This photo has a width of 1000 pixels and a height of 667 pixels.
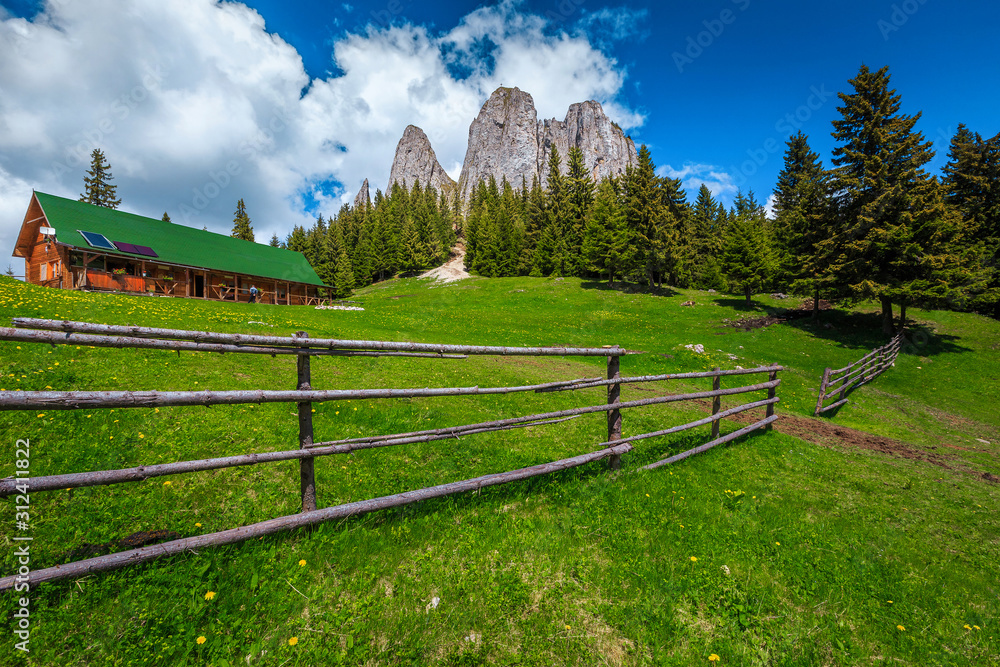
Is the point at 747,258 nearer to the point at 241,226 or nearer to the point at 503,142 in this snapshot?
the point at 241,226

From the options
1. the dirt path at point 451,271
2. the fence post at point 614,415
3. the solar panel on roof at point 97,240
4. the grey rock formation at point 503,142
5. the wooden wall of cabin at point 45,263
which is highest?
the grey rock formation at point 503,142

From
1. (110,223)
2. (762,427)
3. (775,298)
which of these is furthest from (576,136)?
(762,427)

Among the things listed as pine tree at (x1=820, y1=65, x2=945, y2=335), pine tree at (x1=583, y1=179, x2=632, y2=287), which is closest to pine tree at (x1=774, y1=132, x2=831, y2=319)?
pine tree at (x1=820, y1=65, x2=945, y2=335)

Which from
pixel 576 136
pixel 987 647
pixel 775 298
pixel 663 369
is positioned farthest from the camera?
pixel 576 136

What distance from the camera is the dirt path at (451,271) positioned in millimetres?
67963

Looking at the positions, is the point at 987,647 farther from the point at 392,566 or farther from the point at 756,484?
the point at 392,566

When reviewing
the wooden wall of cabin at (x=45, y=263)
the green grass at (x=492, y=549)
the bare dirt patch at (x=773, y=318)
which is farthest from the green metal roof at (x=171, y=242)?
the bare dirt patch at (x=773, y=318)

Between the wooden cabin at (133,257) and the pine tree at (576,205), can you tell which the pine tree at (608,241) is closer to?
the pine tree at (576,205)

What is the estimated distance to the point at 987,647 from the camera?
3.61 m

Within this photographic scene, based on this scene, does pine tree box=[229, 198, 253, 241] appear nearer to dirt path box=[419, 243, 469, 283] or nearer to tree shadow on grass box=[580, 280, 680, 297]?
dirt path box=[419, 243, 469, 283]

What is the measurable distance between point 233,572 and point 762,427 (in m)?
11.1

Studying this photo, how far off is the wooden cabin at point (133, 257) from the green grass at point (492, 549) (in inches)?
1210

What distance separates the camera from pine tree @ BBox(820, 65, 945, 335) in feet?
77.6

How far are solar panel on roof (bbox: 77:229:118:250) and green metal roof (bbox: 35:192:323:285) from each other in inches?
10.3
